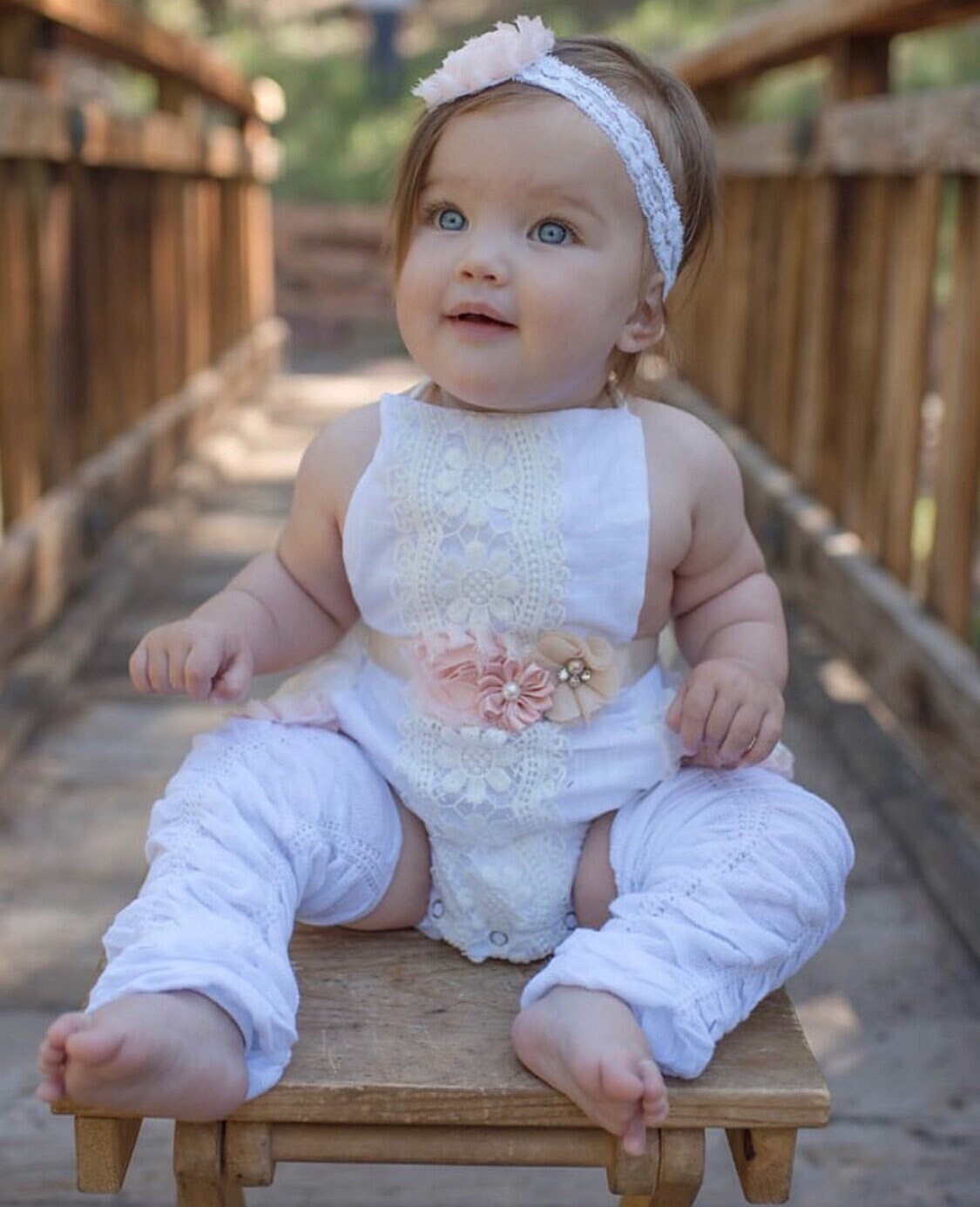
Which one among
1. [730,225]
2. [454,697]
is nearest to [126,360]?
[730,225]

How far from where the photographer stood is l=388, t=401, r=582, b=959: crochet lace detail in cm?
149

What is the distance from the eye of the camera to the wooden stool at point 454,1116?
4.08 feet

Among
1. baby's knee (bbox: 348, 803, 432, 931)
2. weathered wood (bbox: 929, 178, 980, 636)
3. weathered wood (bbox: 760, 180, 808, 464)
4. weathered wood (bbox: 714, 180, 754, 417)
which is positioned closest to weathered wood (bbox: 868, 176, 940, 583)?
weathered wood (bbox: 929, 178, 980, 636)

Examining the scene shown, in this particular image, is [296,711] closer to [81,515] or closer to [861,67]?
[81,515]

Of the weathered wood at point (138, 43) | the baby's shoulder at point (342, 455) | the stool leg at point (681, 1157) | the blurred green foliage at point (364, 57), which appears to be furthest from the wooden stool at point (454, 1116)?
the blurred green foliage at point (364, 57)

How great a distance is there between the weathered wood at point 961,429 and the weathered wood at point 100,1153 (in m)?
1.89

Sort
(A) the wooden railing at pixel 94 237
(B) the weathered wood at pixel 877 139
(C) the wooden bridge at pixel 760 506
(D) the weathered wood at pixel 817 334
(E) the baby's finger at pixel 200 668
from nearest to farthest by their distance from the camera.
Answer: (E) the baby's finger at pixel 200 668
(C) the wooden bridge at pixel 760 506
(B) the weathered wood at pixel 877 139
(A) the wooden railing at pixel 94 237
(D) the weathered wood at pixel 817 334

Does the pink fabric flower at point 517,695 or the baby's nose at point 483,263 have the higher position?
the baby's nose at point 483,263

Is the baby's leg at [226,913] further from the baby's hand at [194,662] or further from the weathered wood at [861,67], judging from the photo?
the weathered wood at [861,67]

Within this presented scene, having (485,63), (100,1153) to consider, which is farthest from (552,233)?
(100,1153)

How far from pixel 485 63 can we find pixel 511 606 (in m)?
0.46

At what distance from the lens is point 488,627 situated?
152cm

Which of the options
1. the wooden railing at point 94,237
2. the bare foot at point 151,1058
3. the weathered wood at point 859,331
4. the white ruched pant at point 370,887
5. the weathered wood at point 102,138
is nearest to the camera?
the bare foot at point 151,1058

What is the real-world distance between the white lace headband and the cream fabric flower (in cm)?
36
